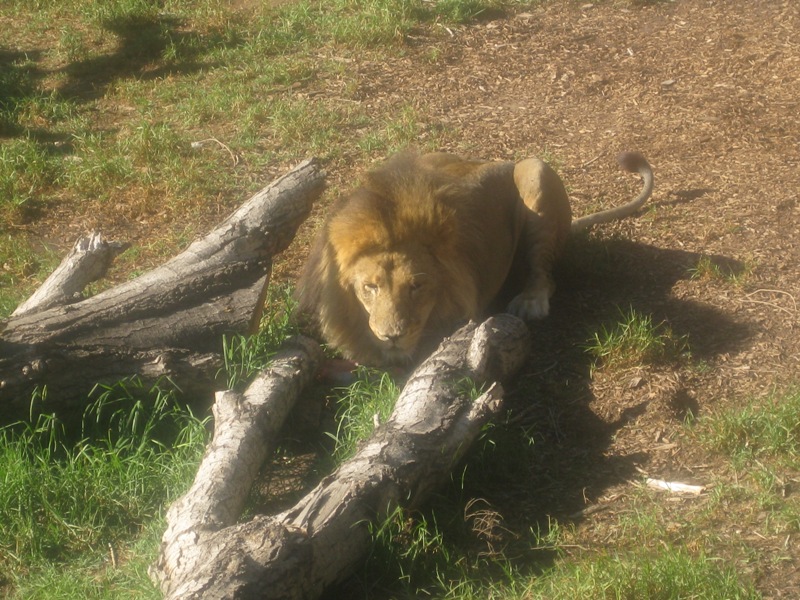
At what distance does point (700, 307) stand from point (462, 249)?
135 centimetres

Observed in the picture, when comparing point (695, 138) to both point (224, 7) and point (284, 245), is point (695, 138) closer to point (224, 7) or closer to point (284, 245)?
point (284, 245)

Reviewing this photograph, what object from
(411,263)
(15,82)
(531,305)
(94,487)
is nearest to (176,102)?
(15,82)

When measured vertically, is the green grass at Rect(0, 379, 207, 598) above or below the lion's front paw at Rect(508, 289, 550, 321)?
above

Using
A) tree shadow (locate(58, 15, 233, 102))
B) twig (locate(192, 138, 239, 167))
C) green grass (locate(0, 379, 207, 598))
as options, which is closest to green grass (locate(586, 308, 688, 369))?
green grass (locate(0, 379, 207, 598))

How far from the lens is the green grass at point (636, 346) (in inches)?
197

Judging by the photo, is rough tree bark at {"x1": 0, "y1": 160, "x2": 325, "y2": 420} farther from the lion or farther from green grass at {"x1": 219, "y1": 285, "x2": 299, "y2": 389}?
the lion

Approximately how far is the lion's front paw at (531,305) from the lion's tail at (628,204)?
744mm

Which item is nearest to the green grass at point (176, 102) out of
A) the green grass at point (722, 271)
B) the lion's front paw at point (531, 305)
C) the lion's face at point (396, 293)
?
the lion's face at point (396, 293)

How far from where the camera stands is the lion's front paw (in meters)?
5.73

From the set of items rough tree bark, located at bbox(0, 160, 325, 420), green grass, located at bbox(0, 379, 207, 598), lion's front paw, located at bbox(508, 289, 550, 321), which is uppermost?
rough tree bark, located at bbox(0, 160, 325, 420)

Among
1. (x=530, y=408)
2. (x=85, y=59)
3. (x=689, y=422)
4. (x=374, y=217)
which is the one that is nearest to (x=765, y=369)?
(x=689, y=422)

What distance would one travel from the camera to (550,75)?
8461 mm

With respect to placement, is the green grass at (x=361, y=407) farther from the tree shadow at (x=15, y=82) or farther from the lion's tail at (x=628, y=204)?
the tree shadow at (x=15, y=82)

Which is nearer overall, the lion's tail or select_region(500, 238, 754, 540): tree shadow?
select_region(500, 238, 754, 540): tree shadow
